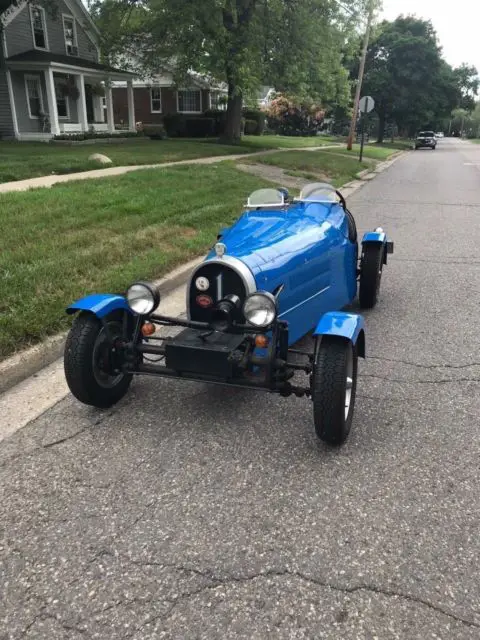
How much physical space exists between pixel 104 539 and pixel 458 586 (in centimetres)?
153

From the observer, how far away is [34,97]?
83.6 feet

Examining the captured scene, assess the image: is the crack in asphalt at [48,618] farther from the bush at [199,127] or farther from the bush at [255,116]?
the bush at [255,116]

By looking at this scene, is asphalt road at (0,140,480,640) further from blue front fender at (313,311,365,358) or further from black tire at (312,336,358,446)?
blue front fender at (313,311,365,358)

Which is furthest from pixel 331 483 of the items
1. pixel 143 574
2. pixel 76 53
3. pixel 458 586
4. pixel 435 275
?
→ pixel 76 53

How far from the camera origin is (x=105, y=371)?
11.5 feet

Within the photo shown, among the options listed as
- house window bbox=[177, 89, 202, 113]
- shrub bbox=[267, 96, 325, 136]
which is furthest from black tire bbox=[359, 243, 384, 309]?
shrub bbox=[267, 96, 325, 136]

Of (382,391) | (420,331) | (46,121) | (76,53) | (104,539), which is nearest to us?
(104,539)

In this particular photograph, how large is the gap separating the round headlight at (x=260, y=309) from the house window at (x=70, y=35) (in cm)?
2873

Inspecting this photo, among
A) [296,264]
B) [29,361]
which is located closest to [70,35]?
[29,361]

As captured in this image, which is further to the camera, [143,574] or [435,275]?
[435,275]

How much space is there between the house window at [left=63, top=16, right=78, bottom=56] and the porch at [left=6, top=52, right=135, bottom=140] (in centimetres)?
143

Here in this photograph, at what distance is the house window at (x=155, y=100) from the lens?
3825cm

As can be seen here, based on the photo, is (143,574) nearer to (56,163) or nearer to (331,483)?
(331,483)

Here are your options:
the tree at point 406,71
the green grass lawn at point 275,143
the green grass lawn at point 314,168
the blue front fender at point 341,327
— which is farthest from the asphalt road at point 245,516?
the tree at point 406,71
